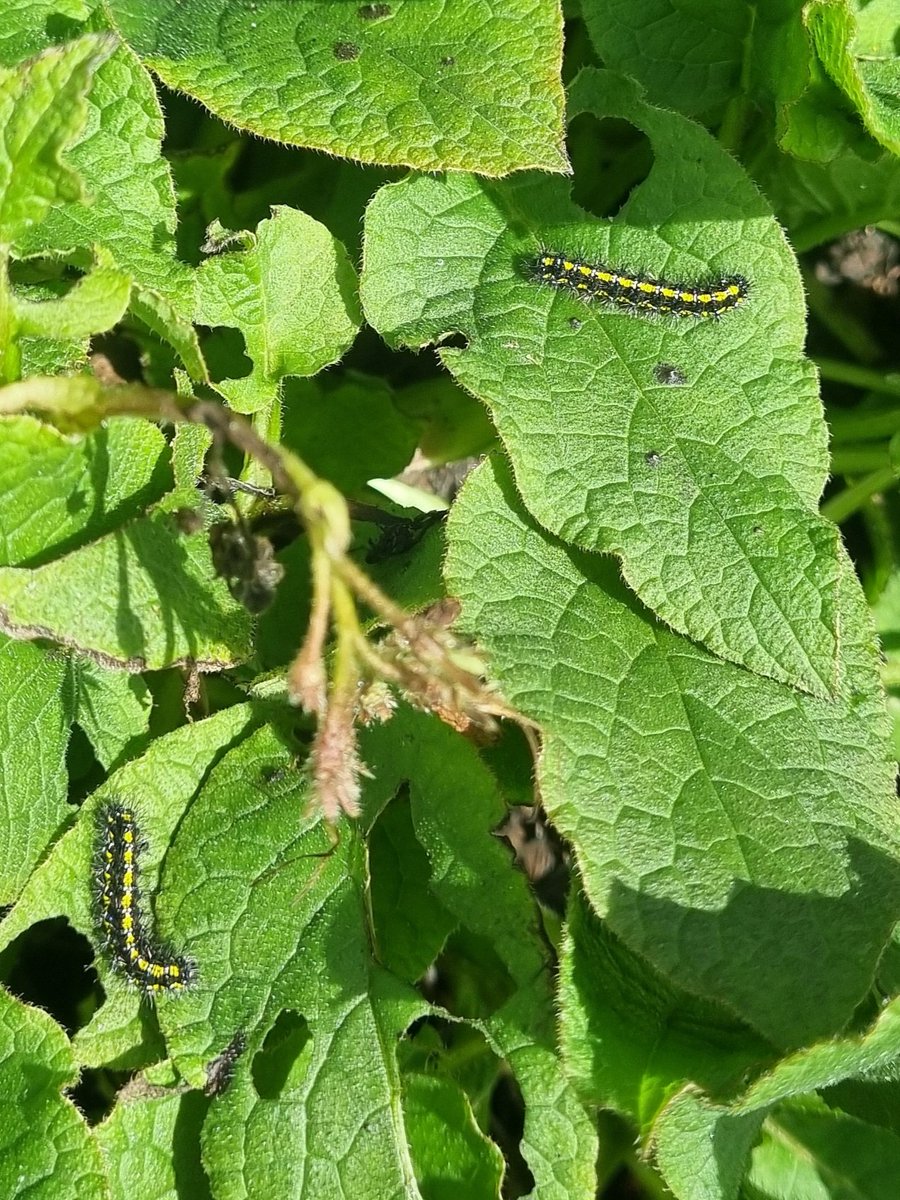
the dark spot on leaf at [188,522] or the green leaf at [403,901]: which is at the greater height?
the dark spot on leaf at [188,522]

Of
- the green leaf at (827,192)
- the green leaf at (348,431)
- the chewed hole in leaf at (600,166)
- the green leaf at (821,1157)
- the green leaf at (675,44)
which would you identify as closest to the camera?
the green leaf at (821,1157)

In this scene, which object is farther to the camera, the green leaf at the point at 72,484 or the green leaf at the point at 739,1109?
the green leaf at the point at 739,1109

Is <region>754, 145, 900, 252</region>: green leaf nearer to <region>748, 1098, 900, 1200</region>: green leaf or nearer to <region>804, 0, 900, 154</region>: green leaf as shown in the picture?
<region>804, 0, 900, 154</region>: green leaf

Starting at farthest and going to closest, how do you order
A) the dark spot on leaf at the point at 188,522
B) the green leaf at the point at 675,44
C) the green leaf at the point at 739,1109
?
the green leaf at the point at 675,44 → the green leaf at the point at 739,1109 → the dark spot on leaf at the point at 188,522

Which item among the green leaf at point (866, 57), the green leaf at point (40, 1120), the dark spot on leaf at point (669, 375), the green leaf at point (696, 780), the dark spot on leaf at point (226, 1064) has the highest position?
the green leaf at point (866, 57)

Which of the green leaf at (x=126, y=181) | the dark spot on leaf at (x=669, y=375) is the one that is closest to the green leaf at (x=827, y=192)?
the dark spot on leaf at (x=669, y=375)

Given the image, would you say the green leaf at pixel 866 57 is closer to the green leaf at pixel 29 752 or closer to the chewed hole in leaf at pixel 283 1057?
the green leaf at pixel 29 752

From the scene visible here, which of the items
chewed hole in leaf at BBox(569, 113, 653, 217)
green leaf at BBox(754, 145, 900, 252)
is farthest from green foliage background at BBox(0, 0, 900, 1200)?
chewed hole in leaf at BBox(569, 113, 653, 217)
